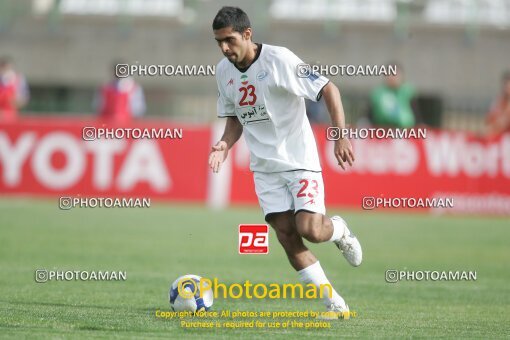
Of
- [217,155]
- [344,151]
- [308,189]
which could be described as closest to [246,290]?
[308,189]

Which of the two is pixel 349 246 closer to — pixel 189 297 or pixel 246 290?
pixel 189 297

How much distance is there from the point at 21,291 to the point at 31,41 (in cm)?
1946

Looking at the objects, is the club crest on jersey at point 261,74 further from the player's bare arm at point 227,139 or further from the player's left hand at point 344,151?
the player's left hand at point 344,151

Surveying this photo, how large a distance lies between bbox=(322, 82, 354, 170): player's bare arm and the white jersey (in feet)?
0.23

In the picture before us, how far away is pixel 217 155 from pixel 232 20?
102 cm

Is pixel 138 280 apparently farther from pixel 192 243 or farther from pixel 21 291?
pixel 192 243

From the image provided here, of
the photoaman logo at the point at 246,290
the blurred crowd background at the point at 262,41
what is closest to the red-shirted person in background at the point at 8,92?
the blurred crowd background at the point at 262,41

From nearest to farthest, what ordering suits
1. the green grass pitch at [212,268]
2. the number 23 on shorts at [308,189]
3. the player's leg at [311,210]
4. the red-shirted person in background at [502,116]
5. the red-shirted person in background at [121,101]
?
1. the green grass pitch at [212,268]
2. the player's leg at [311,210]
3. the number 23 on shorts at [308,189]
4. the red-shirted person in background at [502,116]
5. the red-shirted person in background at [121,101]

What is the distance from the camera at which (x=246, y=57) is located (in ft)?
25.6

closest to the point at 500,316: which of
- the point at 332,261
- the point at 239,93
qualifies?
the point at 239,93

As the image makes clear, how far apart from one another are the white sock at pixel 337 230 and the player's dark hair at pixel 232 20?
5.51ft

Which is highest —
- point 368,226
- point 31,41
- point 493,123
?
point 31,41

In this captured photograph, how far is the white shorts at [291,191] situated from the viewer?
7.72 meters

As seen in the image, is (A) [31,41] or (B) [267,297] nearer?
(B) [267,297]
